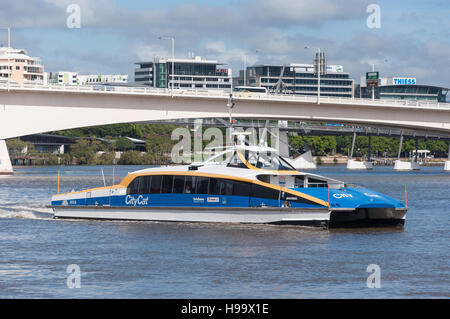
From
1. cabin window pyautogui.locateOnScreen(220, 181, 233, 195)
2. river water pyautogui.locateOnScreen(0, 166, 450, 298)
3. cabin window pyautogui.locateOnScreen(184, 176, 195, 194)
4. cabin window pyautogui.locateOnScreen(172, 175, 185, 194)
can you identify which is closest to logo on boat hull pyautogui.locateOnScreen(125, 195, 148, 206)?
river water pyautogui.locateOnScreen(0, 166, 450, 298)

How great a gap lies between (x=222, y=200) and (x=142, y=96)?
47.3m

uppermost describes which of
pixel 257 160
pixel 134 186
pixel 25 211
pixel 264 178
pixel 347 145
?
pixel 257 160

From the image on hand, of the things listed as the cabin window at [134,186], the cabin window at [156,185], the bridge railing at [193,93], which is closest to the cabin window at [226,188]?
the cabin window at [156,185]

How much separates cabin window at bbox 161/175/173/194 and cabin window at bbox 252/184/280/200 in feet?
12.1

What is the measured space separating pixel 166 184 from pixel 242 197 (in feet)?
11.3

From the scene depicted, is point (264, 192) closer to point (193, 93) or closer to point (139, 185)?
point (139, 185)

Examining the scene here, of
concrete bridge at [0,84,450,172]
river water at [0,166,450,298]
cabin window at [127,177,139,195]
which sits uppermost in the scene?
concrete bridge at [0,84,450,172]

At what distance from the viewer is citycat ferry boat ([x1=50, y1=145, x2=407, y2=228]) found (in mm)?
30016

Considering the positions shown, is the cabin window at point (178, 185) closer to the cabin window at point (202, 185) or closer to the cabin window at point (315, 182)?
the cabin window at point (202, 185)

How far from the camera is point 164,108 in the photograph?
3110 inches

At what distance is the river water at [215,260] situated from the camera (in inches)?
760

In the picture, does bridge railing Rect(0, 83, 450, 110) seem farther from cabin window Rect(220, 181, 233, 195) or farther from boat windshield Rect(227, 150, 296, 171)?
cabin window Rect(220, 181, 233, 195)

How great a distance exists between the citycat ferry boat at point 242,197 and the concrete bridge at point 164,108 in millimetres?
41405

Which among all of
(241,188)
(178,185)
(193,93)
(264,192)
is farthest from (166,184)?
(193,93)
